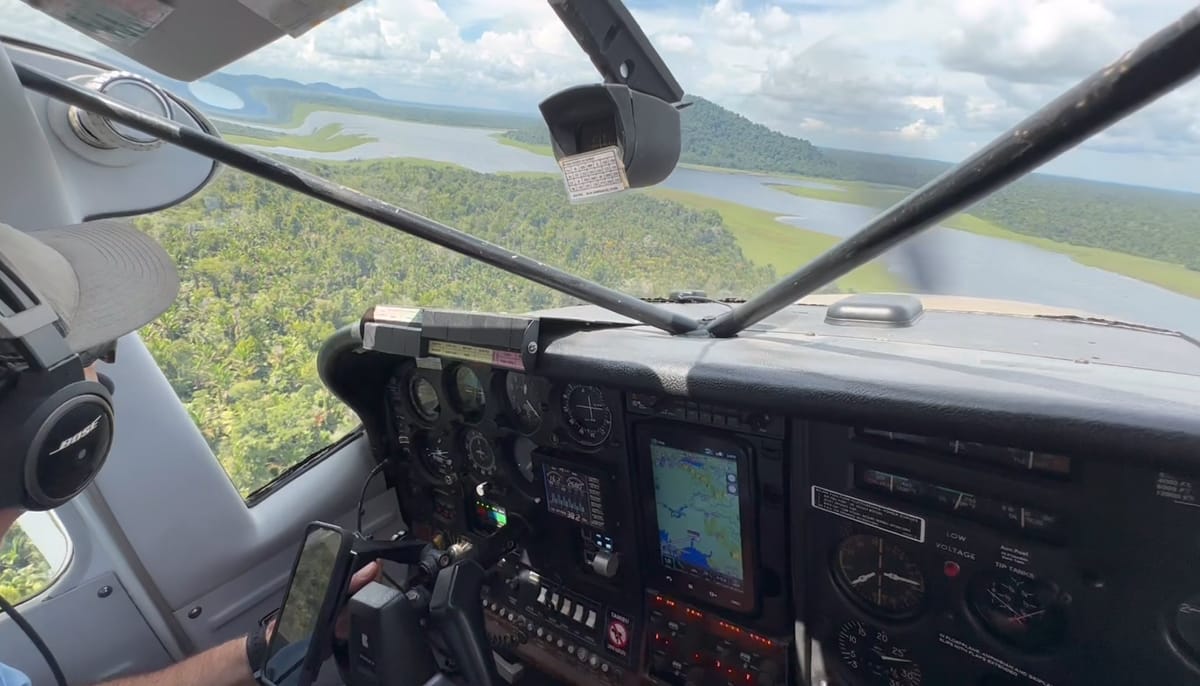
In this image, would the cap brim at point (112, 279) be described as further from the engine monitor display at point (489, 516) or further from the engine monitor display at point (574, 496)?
the engine monitor display at point (489, 516)

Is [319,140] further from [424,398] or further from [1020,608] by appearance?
[1020,608]

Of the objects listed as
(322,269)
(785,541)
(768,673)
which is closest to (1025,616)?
(785,541)

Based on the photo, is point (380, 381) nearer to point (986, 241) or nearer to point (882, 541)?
point (882, 541)

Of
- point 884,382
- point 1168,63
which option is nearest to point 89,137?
point 884,382

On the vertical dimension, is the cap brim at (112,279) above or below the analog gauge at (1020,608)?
above

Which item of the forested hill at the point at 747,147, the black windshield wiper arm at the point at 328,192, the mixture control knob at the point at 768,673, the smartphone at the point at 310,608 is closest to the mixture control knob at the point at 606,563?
the mixture control knob at the point at 768,673

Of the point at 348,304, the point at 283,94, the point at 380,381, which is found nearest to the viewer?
the point at 283,94
